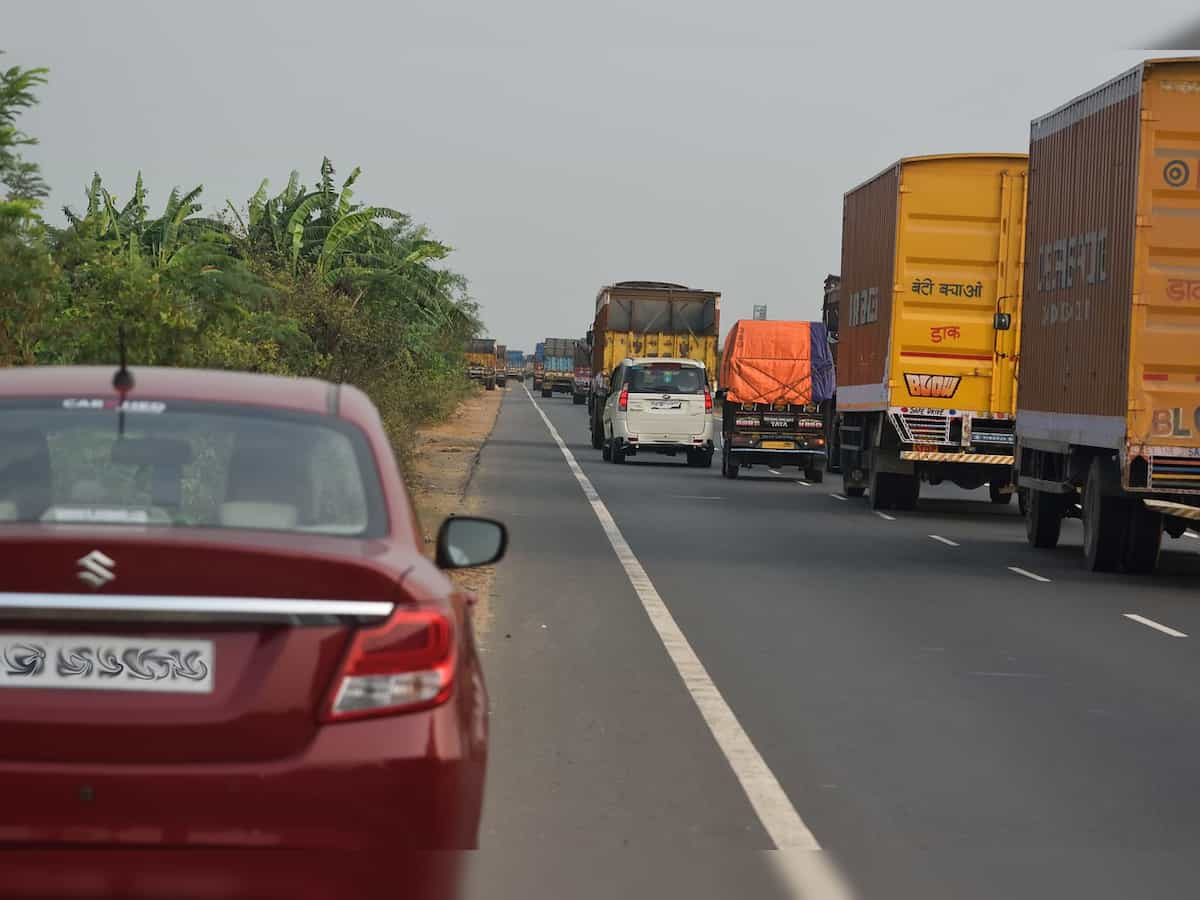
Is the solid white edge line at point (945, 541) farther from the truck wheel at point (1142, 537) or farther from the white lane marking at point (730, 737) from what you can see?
the white lane marking at point (730, 737)

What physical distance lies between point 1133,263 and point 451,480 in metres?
15.1

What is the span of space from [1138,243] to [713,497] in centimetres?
1230

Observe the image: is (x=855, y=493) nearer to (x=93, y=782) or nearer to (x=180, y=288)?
(x=180, y=288)

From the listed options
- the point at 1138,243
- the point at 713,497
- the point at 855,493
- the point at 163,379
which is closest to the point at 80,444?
the point at 163,379

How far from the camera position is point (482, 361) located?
121562 mm

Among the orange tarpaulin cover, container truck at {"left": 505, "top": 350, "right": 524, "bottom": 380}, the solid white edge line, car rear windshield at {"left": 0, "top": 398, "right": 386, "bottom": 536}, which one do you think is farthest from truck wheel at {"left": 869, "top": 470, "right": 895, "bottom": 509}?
container truck at {"left": 505, "top": 350, "right": 524, "bottom": 380}

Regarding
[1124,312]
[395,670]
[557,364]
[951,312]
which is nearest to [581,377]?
[557,364]

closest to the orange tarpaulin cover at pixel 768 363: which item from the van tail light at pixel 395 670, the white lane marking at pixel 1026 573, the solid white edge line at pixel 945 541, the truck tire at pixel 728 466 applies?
the truck tire at pixel 728 466

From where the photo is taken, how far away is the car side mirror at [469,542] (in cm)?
615

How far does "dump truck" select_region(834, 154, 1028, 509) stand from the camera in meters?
25.5

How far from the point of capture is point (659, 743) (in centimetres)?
949

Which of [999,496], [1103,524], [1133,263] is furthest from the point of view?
[999,496]

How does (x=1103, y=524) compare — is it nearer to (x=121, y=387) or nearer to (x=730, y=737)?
(x=730, y=737)

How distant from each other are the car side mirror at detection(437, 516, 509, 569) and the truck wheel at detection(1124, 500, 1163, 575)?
13.2m
